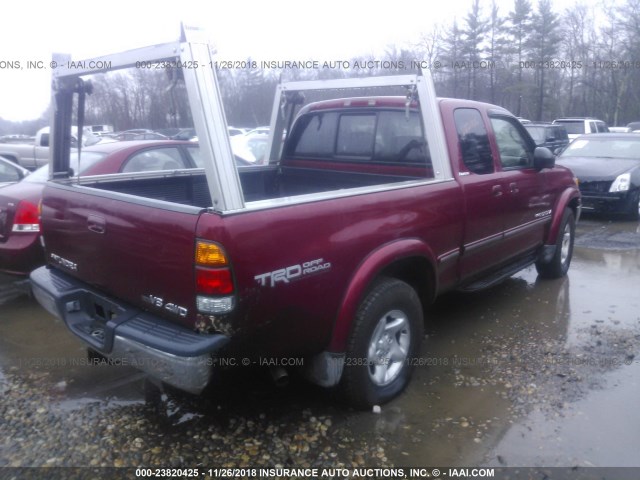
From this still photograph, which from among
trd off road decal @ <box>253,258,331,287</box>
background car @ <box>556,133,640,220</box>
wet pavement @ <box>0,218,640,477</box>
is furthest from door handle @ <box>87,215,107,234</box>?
background car @ <box>556,133,640,220</box>

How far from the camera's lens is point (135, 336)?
8.72 feet

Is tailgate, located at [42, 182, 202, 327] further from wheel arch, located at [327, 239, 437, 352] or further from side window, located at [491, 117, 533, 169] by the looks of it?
side window, located at [491, 117, 533, 169]

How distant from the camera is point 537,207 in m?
5.24

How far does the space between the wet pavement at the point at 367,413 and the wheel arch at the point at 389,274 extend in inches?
23.0

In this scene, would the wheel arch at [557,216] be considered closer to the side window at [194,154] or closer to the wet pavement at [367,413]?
the wet pavement at [367,413]

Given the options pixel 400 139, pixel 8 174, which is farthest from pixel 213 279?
pixel 8 174

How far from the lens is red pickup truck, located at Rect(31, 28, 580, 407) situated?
2.50 m

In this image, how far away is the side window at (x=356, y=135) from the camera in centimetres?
446

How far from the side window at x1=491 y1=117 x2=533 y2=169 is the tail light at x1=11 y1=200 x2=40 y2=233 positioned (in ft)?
14.0

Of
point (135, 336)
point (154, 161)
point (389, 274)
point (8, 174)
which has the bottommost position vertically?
point (135, 336)

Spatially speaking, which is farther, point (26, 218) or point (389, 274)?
point (26, 218)

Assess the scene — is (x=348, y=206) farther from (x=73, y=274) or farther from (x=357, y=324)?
(x=73, y=274)

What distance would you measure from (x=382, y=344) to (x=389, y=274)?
449 mm

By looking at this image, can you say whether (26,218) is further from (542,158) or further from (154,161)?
(542,158)
